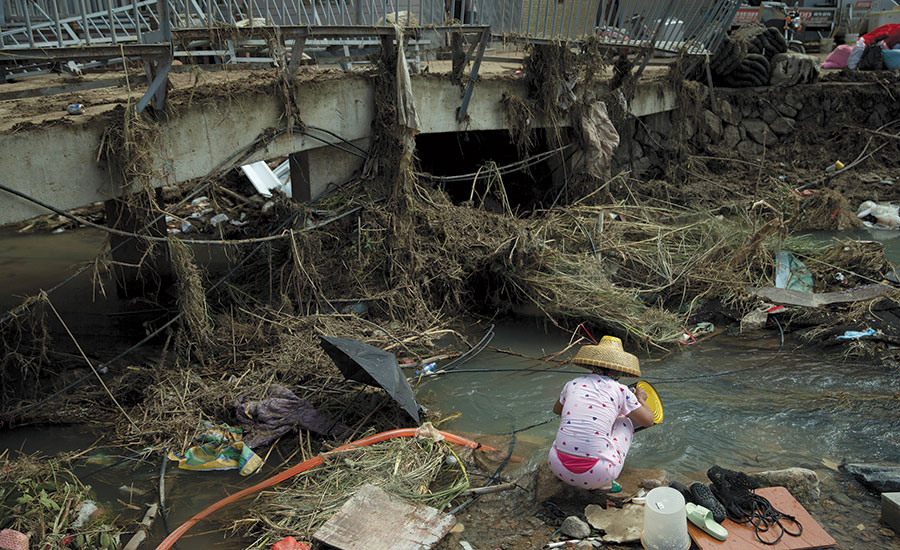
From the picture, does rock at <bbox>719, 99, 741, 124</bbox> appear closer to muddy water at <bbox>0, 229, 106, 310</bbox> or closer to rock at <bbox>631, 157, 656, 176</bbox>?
rock at <bbox>631, 157, 656, 176</bbox>

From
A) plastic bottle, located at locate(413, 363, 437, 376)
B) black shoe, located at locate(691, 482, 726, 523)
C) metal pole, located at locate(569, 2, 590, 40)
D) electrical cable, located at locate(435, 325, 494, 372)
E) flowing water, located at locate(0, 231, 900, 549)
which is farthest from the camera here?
metal pole, located at locate(569, 2, 590, 40)

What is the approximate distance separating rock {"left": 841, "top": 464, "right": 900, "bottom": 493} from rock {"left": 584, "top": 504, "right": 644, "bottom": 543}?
1.54 metres

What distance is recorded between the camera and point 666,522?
3.70 meters

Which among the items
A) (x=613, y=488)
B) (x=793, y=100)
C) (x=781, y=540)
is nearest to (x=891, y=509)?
(x=781, y=540)

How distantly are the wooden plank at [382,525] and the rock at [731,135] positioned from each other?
1106cm

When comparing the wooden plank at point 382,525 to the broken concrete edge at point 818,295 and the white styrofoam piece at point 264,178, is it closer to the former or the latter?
the broken concrete edge at point 818,295

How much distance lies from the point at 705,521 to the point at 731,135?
1082 cm

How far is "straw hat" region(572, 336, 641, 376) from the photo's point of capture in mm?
4375

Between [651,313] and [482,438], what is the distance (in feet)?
8.98

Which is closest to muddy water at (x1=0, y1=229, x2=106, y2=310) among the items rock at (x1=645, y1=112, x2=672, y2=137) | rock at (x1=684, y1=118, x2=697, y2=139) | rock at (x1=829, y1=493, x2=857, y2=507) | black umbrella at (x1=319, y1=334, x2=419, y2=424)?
black umbrella at (x1=319, y1=334, x2=419, y2=424)

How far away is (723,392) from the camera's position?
19.9 ft

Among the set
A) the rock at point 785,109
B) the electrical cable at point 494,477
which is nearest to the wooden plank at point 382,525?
the electrical cable at point 494,477

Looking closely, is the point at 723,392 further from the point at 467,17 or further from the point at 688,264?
the point at 467,17

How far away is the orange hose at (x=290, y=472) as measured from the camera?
4.31m
